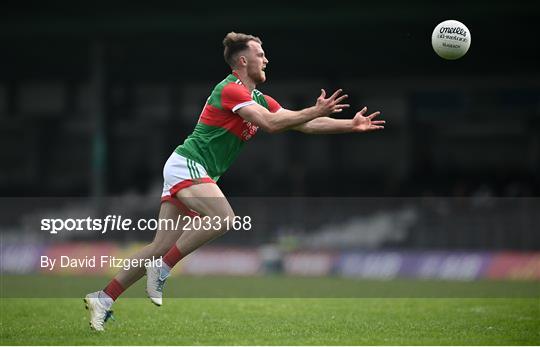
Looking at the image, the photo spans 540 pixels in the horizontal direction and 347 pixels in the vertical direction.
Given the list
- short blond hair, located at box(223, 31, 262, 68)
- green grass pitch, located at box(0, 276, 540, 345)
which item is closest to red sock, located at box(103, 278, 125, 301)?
green grass pitch, located at box(0, 276, 540, 345)

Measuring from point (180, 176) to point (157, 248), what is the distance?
2.37 feet

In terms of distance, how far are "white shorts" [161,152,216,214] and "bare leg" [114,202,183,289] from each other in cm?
10

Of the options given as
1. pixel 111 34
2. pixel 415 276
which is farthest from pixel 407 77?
pixel 415 276

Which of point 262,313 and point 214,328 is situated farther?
point 262,313

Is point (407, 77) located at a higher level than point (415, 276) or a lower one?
higher

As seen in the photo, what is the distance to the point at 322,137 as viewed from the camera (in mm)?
37531

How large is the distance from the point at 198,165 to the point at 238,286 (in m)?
8.27

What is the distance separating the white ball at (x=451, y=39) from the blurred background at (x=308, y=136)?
12.3 m

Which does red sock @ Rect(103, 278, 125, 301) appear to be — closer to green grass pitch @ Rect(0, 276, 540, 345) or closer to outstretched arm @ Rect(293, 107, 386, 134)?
green grass pitch @ Rect(0, 276, 540, 345)

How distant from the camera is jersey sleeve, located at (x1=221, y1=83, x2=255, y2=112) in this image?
917 centimetres

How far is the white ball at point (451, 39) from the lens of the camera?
1047 cm

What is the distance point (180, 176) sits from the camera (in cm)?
938

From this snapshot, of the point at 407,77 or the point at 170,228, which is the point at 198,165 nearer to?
the point at 170,228

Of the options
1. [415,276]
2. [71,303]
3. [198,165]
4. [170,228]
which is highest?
[198,165]
